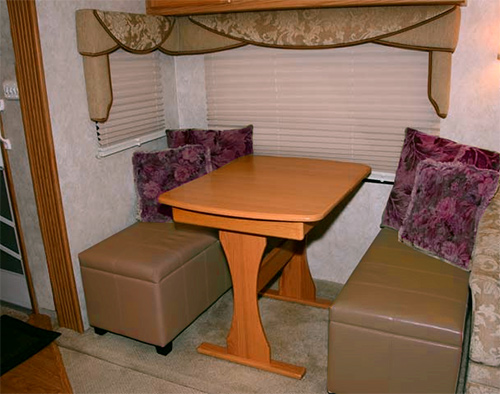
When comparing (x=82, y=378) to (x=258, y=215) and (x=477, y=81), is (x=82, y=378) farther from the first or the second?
(x=477, y=81)

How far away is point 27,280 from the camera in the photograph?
115 inches

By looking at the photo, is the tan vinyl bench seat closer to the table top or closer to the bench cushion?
the bench cushion

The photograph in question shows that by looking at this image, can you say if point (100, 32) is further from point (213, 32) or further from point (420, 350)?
point (420, 350)

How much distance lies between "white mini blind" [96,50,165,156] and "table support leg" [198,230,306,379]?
3.28 feet

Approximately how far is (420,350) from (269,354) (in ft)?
2.56

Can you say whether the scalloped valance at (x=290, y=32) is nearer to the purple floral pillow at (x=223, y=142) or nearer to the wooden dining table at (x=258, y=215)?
the purple floral pillow at (x=223, y=142)

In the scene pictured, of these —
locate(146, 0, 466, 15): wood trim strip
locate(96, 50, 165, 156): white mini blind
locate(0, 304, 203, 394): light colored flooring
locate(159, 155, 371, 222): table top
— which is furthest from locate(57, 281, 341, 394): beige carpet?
locate(146, 0, 466, 15): wood trim strip

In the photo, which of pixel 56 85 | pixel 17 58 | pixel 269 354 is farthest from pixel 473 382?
pixel 17 58

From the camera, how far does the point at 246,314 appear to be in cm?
247

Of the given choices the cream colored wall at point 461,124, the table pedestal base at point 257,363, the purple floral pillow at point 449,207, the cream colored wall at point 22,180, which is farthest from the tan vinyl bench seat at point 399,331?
the cream colored wall at point 22,180

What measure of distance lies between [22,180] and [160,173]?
0.75 m

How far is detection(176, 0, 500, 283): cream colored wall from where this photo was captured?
8.33 feet

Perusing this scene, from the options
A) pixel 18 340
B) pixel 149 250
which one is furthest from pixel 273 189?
pixel 18 340

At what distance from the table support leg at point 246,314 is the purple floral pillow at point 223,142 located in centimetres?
92
